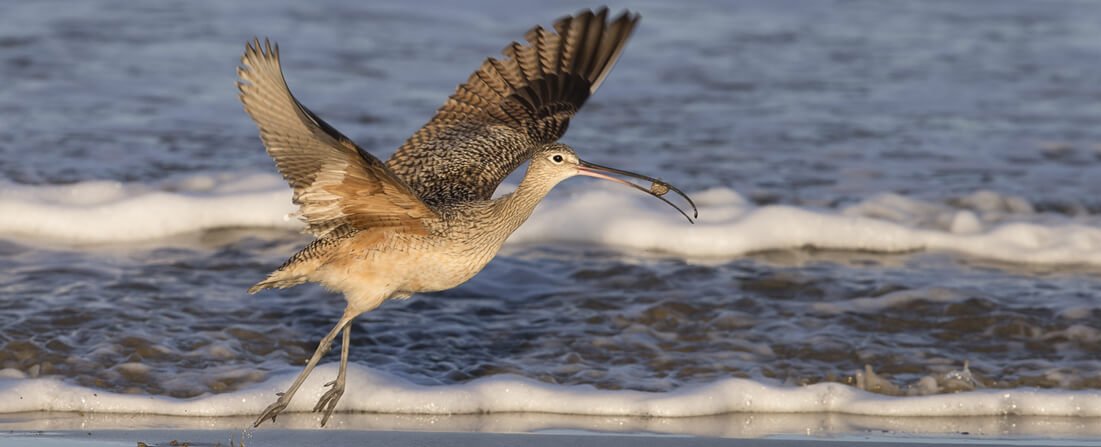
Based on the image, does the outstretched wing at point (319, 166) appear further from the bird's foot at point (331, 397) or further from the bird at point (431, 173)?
the bird's foot at point (331, 397)

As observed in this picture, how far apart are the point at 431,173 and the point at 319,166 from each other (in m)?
1.17

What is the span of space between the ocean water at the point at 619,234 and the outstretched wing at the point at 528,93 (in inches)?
35.5

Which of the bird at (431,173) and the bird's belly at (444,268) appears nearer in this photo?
the bird at (431,173)

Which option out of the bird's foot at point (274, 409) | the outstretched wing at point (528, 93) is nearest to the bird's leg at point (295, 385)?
the bird's foot at point (274, 409)

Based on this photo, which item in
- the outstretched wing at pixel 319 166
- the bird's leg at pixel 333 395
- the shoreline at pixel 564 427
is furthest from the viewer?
the bird's leg at pixel 333 395

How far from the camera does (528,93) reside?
22.4ft

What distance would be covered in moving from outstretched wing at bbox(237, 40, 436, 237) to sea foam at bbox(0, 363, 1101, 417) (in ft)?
2.44

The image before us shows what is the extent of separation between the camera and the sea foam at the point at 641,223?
8352 millimetres

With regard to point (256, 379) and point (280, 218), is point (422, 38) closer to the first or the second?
point (280, 218)

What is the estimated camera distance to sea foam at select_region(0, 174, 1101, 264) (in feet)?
27.4

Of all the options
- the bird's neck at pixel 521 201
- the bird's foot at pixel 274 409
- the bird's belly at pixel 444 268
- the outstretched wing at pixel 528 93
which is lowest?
the bird's foot at pixel 274 409

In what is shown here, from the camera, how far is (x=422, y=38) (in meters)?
13.9

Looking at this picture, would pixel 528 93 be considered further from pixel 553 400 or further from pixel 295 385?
pixel 295 385

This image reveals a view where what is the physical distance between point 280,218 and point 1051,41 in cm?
837
